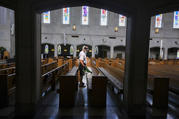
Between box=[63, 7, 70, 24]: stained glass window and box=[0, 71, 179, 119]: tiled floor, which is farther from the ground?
box=[63, 7, 70, 24]: stained glass window

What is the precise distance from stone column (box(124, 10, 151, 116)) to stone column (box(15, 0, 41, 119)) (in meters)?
2.47

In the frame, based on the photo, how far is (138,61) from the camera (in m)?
2.85

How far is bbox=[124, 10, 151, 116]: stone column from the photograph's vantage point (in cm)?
281

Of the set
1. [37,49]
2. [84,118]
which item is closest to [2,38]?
[37,49]

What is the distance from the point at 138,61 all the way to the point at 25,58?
286 cm

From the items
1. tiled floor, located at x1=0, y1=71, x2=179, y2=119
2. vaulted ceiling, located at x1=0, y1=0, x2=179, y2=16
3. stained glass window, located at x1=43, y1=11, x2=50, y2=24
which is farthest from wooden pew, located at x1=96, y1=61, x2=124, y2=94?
stained glass window, located at x1=43, y1=11, x2=50, y2=24

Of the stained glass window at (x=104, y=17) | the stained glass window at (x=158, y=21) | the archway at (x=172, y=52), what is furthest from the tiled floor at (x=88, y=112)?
the archway at (x=172, y=52)

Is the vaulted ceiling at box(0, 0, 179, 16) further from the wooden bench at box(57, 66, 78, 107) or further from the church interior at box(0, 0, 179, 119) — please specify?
the wooden bench at box(57, 66, 78, 107)

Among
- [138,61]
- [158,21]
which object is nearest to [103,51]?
[158,21]

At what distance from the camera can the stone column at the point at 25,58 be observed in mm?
2668

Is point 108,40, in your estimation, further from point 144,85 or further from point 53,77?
point 144,85

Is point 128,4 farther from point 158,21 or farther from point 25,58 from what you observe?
point 158,21

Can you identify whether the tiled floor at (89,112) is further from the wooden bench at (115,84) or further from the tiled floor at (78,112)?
the wooden bench at (115,84)

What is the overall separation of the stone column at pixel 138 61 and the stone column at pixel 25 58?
247cm
